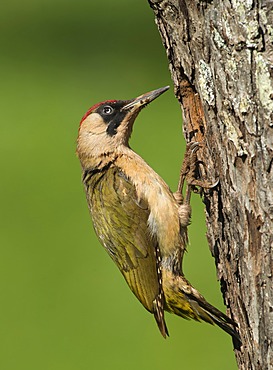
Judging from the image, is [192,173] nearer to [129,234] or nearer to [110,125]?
[129,234]

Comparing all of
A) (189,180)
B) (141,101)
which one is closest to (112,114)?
(141,101)

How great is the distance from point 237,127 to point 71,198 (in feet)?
20.7

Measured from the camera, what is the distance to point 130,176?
560cm

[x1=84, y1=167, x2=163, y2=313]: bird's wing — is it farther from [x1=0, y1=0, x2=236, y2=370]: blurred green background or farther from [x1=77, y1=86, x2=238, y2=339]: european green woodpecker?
[x1=0, y1=0, x2=236, y2=370]: blurred green background

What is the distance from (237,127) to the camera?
4.08m

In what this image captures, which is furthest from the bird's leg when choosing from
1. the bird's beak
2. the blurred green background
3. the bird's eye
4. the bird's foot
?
the blurred green background

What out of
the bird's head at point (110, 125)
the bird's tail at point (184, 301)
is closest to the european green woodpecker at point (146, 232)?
the bird's tail at point (184, 301)

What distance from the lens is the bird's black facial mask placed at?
5957 millimetres

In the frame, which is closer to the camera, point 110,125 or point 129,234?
→ point 129,234

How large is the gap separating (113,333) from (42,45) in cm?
608

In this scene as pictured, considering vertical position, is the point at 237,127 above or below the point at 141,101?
above

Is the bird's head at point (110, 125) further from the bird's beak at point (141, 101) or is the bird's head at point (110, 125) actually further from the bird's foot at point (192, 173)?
the bird's foot at point (192, 173)

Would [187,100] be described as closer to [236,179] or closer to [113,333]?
[236,179]

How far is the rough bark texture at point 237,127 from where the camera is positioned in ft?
12.9
